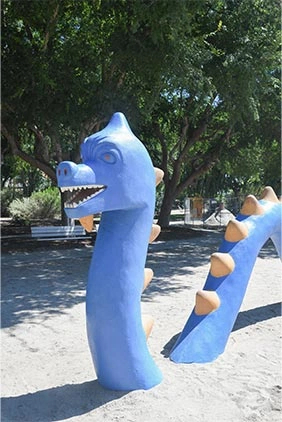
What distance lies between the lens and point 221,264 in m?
4.84

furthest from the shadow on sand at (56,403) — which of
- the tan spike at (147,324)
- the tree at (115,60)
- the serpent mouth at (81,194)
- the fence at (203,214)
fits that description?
the fence at (203,214)

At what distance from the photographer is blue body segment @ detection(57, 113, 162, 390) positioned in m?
3.46

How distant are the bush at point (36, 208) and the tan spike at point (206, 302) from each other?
20.4 metres

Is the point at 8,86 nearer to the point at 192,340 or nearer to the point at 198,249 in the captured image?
the point at 198,249

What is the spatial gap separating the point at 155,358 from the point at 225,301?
934mm

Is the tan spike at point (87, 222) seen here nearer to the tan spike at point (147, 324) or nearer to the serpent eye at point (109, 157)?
the serpent eye at point (109, 157)

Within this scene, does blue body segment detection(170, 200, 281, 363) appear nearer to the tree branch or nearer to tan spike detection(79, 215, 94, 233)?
tan spike detection(79, 215, 94, 233)

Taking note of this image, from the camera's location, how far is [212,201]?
2511 centimetres

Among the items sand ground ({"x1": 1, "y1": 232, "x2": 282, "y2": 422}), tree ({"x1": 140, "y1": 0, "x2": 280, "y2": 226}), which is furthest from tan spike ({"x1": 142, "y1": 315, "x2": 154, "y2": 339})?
tree ({"x1": 140, "y1": 0, "x2": 280, "y2": 226})

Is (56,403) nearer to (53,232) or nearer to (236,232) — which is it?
(236,232)

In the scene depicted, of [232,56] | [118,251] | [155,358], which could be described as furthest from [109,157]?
[232,56]

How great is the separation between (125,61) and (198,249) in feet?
17.6

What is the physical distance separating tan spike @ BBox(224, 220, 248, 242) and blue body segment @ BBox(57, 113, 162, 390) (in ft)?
5.51

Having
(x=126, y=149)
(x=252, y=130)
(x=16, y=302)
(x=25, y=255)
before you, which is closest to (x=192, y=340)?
(x=126, y=149)
